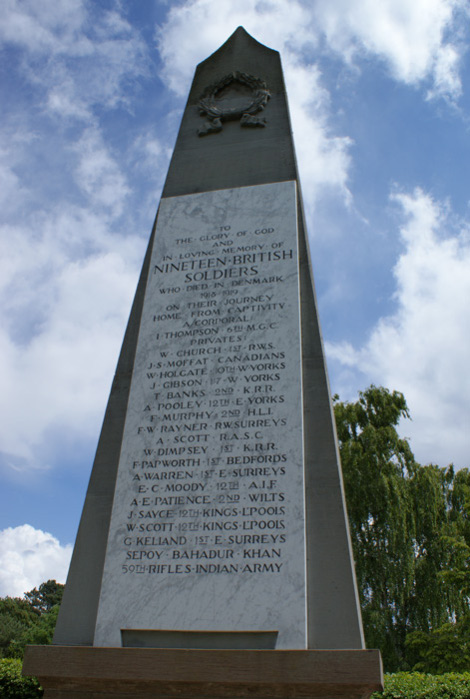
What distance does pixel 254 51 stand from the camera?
9.52 metres

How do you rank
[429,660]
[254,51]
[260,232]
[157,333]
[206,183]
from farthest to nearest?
[429,660] < [254,51] < [206,183] < [260,232] < [157,333]

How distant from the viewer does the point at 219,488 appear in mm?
5402

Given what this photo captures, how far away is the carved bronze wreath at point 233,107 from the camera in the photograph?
27.8 ft

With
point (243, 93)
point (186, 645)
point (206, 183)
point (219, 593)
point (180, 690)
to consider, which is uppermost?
point (243, 93)

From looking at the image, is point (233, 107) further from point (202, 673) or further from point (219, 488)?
point (202, 673)

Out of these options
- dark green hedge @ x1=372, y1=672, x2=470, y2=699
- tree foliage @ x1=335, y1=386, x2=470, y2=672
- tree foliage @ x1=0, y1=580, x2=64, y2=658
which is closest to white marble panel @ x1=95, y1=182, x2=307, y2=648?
dark green hedge @ x1=372, y1=672, x2=470, y2=699

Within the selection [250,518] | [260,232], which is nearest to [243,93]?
[260,232]

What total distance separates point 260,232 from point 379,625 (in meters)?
12.2

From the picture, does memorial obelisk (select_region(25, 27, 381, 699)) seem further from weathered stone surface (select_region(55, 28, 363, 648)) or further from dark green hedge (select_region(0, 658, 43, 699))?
dark green hedge (select_region(0, 658, 43, 699))

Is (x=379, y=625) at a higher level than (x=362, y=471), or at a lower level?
lower

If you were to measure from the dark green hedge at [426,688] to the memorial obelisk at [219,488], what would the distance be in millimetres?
4702

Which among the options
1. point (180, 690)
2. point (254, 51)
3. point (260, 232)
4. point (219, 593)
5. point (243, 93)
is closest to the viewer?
point (180, 690)

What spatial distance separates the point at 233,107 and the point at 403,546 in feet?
41.0

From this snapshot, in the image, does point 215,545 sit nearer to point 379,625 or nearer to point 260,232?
point 260,232
